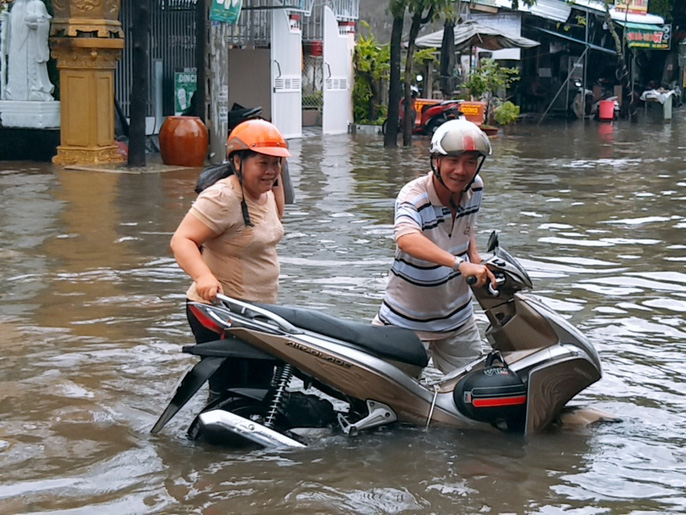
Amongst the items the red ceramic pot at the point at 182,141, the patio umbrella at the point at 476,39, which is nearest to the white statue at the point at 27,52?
the red ceramic pot at the point at 182,141

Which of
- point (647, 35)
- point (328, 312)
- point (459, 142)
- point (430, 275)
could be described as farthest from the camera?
point (647, 35)

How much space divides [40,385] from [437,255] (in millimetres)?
2416

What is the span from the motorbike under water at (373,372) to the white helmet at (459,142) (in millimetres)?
485

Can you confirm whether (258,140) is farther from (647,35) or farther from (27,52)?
(647,35)

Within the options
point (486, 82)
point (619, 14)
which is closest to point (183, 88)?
point (486, 82)

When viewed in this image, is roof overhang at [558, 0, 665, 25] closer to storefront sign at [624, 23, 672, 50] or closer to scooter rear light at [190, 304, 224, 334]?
storefront sign at [624, 23, 672, 50]

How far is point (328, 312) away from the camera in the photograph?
7637 mm

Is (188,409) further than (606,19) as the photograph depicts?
No

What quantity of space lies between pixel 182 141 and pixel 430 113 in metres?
9.06

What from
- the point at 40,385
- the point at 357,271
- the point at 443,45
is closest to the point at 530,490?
the point at 40,385

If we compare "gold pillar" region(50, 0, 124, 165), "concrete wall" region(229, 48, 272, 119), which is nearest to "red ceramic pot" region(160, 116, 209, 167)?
"gold pillar" region(50, 0, 124, 165)

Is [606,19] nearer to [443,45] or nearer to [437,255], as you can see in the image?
[443,45]

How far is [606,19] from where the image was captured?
36.6 metres

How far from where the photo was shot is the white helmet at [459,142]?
15.9 ft
